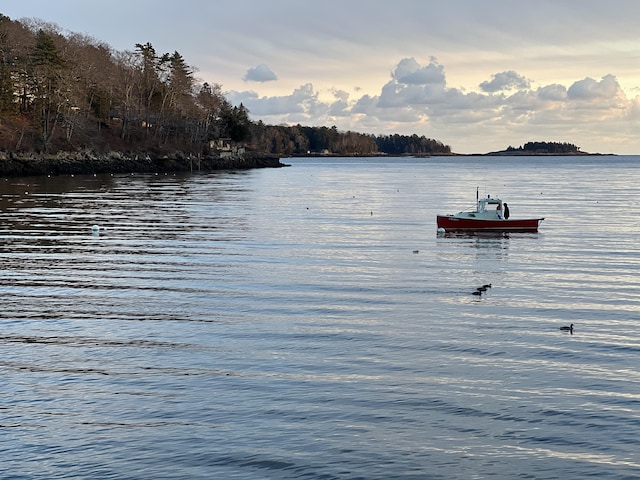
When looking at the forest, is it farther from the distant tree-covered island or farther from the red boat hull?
the red boat hull

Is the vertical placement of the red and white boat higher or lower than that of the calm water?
higher

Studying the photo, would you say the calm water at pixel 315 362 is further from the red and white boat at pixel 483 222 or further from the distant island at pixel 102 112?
the distant island at pixel 102 112

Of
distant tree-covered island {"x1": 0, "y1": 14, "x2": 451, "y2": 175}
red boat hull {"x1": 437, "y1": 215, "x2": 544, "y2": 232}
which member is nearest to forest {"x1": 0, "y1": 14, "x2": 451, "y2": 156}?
distant tree-covered island {"x1": 0, "y1": 14, "x2": 451, "y2": 175}

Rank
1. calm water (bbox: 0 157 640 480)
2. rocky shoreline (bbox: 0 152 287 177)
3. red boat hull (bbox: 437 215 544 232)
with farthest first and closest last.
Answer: rocky shoreline (bbox: 0 152 287 177) < red boat hull (bbox: 437 215 544 232) < calm water (bbox: 0 157 640 480)

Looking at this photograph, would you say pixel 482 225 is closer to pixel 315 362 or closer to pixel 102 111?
pixel 315 362

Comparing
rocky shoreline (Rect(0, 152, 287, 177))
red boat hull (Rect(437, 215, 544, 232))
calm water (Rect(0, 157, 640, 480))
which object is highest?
rocky shoreline (Rect(0, 152, 287, 177))

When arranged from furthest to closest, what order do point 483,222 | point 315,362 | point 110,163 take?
1. point 110,163
2. point 483,222
3. point 315,362

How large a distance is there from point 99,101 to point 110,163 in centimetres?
2267

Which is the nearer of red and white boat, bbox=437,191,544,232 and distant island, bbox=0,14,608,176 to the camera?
red and white boat, bbox=437,191,544,232

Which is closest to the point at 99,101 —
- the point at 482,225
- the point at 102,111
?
the point at 102,111

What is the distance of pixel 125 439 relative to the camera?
13.3 m

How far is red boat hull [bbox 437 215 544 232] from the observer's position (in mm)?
48156

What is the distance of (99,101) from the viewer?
486 feet

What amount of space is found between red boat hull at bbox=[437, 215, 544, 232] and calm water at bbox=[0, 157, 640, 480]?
862cm
